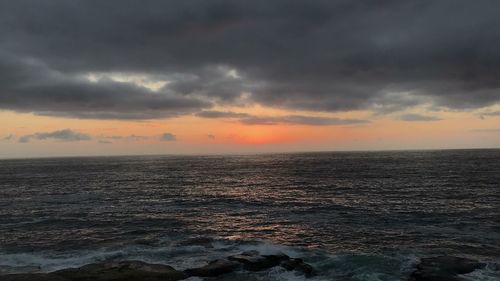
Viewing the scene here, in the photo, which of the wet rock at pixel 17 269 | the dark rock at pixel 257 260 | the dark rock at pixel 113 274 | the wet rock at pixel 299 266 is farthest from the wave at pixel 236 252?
the dark rock at pixel 113 274

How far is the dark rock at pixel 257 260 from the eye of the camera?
29609 millimetres

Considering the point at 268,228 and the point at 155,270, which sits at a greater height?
the point at 155,270

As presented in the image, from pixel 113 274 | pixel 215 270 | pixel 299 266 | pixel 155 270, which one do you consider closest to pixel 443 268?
pixel 299 266

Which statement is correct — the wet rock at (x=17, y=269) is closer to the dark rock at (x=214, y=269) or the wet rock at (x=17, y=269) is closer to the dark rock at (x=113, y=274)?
the dark rock at (x=113, y=274)

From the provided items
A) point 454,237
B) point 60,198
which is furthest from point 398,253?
point 60,198

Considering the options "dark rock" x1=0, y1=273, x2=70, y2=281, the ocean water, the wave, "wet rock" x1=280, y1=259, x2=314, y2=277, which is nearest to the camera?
"dark rock" x1=0, y1=273, x2=70, y2=281

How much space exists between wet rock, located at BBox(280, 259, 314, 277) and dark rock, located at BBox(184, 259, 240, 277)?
345 cm

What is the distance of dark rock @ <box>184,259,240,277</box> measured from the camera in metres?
27.9

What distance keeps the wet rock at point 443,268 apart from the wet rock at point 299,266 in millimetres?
6527

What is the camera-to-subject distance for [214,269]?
28297 mm

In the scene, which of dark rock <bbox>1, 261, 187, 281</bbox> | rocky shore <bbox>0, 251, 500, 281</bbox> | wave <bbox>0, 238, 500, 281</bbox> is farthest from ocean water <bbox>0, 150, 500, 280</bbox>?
dark rock <bbox>1, 261, 187, 281</bbox>

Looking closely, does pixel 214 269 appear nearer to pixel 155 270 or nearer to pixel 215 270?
pixel 215 270

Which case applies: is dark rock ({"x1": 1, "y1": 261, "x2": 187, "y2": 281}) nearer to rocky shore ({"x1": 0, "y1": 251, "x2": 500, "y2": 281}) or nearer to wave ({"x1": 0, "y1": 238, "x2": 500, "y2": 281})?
rocky shore ({"x1": 0, "y1": 251, "x2": 500, "y2": 281})

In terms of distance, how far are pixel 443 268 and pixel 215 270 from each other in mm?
14990
